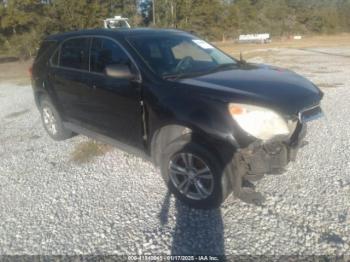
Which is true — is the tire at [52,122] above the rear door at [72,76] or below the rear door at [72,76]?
below

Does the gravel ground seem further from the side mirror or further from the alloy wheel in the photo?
the side mirror

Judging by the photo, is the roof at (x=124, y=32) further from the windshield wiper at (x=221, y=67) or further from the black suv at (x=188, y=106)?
the windshield wiper at (x=221, y=67)

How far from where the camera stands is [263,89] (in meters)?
3.17

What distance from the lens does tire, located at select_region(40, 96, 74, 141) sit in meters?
5.43

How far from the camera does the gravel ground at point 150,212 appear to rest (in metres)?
2.85

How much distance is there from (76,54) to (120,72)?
56.8 inches

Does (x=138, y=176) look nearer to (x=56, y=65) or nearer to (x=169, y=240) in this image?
(x=169, y=240)

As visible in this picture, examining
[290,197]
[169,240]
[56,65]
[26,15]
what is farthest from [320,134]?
[26,15]

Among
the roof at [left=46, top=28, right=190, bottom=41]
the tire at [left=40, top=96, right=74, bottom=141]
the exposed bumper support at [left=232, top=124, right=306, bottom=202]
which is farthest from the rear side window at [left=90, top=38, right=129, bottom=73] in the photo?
→ the exposed bumper support at [left=232, top=124, right=306, bottom=202]

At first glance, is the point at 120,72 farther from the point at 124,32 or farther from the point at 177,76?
the point at 124,32

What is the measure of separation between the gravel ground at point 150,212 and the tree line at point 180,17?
74.1ft

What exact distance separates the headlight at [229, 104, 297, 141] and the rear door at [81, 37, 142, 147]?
126 cm

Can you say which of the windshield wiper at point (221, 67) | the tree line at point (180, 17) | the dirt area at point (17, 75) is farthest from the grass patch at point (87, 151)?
the tree line at point (180, 17)

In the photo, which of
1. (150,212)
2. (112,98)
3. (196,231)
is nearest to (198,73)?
(112,98)
